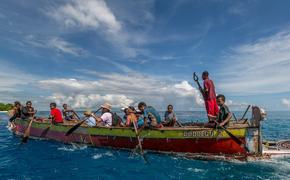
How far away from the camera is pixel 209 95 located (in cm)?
1507

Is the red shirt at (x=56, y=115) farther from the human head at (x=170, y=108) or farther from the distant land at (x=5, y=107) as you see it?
the distant land at (x=5, y=107)

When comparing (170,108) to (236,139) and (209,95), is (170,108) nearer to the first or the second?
(209,95)

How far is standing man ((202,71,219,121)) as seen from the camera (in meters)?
15.0

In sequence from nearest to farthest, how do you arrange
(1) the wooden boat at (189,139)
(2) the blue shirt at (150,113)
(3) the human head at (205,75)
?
(1) the wooden boat at (189,139) → (3) the human head at (205,75) → (2) the blue shirt at (150,113)

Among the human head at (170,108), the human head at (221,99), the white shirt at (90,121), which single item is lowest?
the white shirt at (90,121)

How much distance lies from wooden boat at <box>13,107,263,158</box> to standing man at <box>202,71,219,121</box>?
3.64 ft

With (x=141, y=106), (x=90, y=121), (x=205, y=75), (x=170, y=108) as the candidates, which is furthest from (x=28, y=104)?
(x=205, y=75)

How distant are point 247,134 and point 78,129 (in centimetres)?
1059

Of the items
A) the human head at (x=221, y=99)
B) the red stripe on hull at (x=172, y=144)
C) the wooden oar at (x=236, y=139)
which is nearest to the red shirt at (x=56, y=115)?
the red stripe on hull at (x=172, y=144)

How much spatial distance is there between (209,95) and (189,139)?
248 cm

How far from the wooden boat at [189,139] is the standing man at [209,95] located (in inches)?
43.7

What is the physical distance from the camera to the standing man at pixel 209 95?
1502cm

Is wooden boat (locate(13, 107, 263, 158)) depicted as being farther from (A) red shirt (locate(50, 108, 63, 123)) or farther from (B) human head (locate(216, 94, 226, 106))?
(A) red shirt (locate(50, 108, 63, 123))

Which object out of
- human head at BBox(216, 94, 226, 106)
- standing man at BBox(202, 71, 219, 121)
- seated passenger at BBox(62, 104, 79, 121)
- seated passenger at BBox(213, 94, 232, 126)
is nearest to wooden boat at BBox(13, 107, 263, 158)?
seated passenger at BBox(213, 94, 232, 126)
